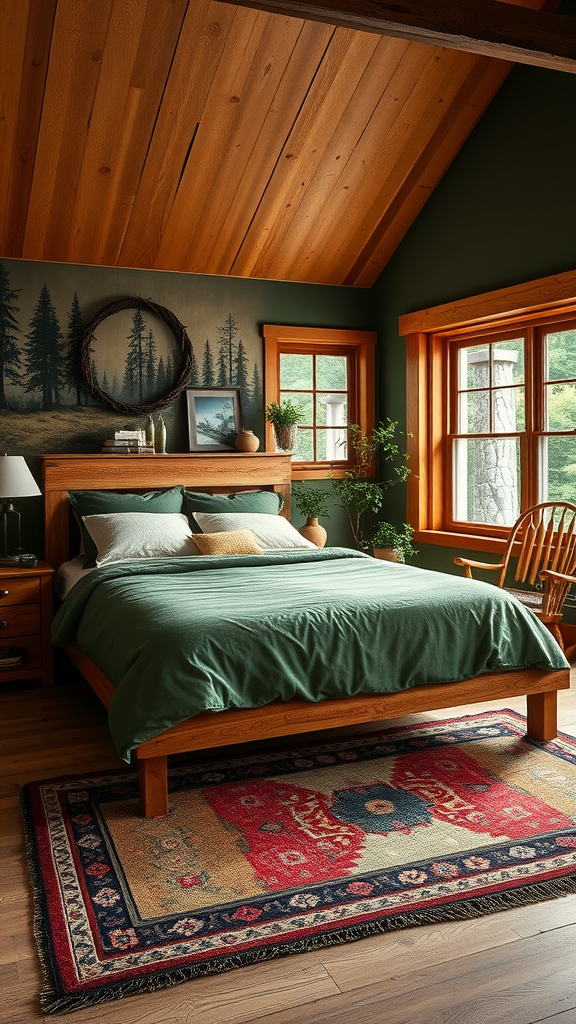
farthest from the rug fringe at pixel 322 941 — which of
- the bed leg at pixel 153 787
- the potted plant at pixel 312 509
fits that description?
the potted plant at pixel 312 509

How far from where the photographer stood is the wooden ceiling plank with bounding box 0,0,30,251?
13.2 feet

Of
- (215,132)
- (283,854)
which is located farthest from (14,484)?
(283,854)

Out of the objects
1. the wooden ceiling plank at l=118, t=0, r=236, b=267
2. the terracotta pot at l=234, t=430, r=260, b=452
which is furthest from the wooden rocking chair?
the wooden ceiling plank at l=118, t=0, r=236, b=267

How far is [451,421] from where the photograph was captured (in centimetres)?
612

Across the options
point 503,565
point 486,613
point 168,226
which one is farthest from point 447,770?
point 168,226

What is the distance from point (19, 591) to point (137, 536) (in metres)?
0.70

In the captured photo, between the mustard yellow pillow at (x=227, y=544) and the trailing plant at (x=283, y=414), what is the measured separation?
4.37ft

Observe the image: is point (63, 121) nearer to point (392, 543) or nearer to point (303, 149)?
point (303, 149)

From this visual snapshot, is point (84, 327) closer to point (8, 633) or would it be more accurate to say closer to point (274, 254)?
point (274, 254)

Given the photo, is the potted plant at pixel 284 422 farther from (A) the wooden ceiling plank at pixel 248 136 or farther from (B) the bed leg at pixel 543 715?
(B) the bed leg at pixel 543 715

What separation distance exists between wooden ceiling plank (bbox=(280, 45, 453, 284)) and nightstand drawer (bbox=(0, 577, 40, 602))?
2914 mm

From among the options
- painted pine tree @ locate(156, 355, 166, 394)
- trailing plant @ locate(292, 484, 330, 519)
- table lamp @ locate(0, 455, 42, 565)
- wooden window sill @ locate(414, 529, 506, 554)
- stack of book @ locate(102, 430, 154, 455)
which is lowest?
wooden window sill @ locate(414, 529, 506, 554)

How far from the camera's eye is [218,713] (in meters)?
3.05

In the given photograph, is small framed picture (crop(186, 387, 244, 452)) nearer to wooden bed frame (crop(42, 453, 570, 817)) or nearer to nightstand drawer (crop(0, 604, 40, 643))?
wooden bed frame (crop(42, 453, 570, 817))
